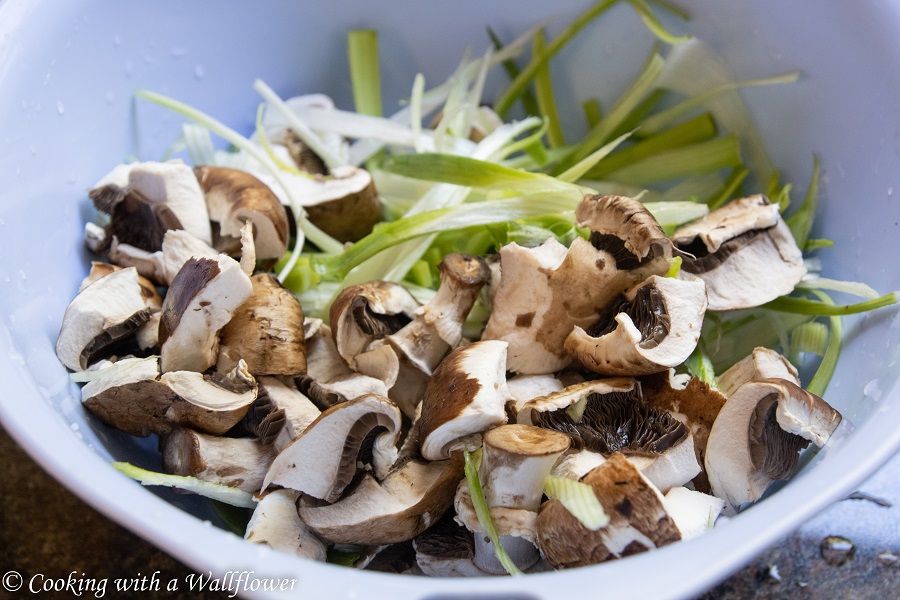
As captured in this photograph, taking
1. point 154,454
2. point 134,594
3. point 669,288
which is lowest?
point 134,594

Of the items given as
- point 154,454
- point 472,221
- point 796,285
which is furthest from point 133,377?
point 796,285

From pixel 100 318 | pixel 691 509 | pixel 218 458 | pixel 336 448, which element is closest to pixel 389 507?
pixel 336 448

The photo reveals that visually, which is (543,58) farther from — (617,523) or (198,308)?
(617,523)

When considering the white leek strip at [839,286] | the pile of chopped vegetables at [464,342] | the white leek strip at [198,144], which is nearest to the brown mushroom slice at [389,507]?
the pile of chopped vegetables at [464,342]

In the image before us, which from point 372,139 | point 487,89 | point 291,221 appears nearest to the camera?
point 291,221

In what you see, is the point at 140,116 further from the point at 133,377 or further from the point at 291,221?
the point at 133,377

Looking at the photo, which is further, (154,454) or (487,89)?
(487,89)
